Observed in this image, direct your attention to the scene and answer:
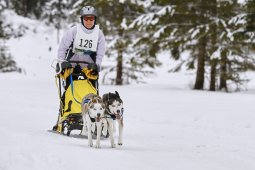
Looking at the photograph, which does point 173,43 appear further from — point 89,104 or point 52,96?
point 89,104

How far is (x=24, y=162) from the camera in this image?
5.04 metres

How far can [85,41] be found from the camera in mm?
8148

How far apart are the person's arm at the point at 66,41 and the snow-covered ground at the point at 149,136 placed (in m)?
1.39

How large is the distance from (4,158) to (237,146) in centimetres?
461

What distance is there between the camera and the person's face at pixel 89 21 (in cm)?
794

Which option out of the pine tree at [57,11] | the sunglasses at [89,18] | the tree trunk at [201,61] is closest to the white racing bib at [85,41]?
the sunglasses at [89,18]

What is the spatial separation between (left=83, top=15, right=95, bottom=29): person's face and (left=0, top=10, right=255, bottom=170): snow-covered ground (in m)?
1.91

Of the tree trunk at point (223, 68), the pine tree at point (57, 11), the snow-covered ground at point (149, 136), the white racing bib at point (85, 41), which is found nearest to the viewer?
the snow-covered ground at point (149, 136)

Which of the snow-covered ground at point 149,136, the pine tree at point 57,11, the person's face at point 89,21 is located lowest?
the snow-covered ground at point 149,136

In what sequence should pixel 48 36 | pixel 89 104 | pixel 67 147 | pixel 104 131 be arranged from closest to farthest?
pixel 67 147
pixel 89 104
pixel 104 131
pixel 48 36

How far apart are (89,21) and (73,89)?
1.17 metres

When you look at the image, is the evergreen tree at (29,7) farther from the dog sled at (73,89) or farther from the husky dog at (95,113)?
the husky dog at (95,113)

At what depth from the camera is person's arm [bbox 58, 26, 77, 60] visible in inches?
321

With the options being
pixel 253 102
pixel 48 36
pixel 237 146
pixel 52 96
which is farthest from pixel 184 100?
pixel 48 36
